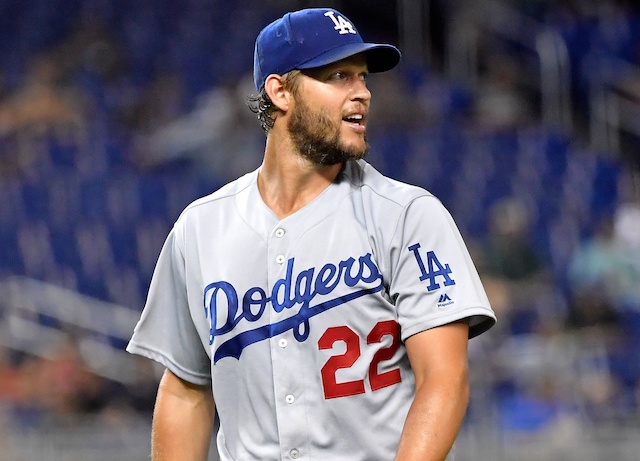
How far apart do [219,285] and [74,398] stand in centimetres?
426

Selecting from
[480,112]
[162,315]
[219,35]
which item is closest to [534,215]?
[480,112]

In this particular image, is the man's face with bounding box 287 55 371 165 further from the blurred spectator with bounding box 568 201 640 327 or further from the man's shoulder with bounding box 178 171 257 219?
the blurred spectator with bounding box 568 201 640 327

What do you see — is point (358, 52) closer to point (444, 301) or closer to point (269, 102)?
point (269, 102)

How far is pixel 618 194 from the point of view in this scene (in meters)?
8.40

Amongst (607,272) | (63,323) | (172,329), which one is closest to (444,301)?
(172,329)

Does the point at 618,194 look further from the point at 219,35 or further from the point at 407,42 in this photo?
the point at 219,35

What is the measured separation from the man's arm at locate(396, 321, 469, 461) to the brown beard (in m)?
0.47

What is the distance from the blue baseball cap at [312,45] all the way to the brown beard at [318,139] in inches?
4.2

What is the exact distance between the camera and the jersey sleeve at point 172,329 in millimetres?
2854

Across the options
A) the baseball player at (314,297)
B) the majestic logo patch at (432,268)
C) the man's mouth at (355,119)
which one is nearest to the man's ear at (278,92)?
the baseball player at (314,297)

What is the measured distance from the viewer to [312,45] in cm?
268

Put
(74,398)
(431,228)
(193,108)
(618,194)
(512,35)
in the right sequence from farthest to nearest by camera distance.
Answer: (512,35)
(193,108)
(618,194)
(74,398)
(431,228)

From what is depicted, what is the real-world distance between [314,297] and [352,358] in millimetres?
159

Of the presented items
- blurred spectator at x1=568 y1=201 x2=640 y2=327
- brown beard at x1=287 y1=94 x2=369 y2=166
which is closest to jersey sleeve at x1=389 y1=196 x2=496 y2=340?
brown beard at x1=287 y1=94 x2=369 y2=166
